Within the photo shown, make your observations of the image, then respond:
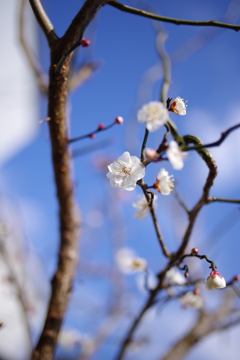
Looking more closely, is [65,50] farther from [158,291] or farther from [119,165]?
[158,291]

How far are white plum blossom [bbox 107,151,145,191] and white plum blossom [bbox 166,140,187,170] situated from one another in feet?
0.22

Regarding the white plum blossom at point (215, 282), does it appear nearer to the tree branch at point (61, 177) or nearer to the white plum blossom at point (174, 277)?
the white plum blossom at point (174, 277)

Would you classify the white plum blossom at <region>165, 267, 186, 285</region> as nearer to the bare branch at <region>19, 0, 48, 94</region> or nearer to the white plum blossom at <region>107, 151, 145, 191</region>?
the white plum blossom at <region>107, 151, 145, 191</region>

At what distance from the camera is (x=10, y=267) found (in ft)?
4.50

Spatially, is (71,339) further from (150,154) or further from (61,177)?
(150,154)

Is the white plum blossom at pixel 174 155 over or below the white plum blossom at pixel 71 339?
over

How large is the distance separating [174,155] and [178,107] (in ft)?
0.47

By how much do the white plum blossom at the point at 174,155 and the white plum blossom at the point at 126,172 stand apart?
0.22 feet

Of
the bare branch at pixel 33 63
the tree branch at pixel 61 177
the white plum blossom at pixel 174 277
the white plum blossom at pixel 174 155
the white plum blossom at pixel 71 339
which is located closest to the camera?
the white plum blossom at pixel 174 155

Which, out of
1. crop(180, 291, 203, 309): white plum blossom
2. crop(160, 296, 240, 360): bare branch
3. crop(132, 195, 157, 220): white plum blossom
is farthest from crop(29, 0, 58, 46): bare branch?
crop(160, 296, 240, 360): bare branch

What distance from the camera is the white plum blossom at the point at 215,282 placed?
0.60 m

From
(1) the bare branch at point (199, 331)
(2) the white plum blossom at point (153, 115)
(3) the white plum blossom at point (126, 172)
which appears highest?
(2) the white plum blossom at point (153, 115)

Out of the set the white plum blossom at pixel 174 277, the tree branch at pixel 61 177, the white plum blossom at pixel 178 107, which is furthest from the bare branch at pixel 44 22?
the white plum blossom at pixel 174 277

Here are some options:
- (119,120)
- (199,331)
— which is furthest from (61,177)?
(199,331)
